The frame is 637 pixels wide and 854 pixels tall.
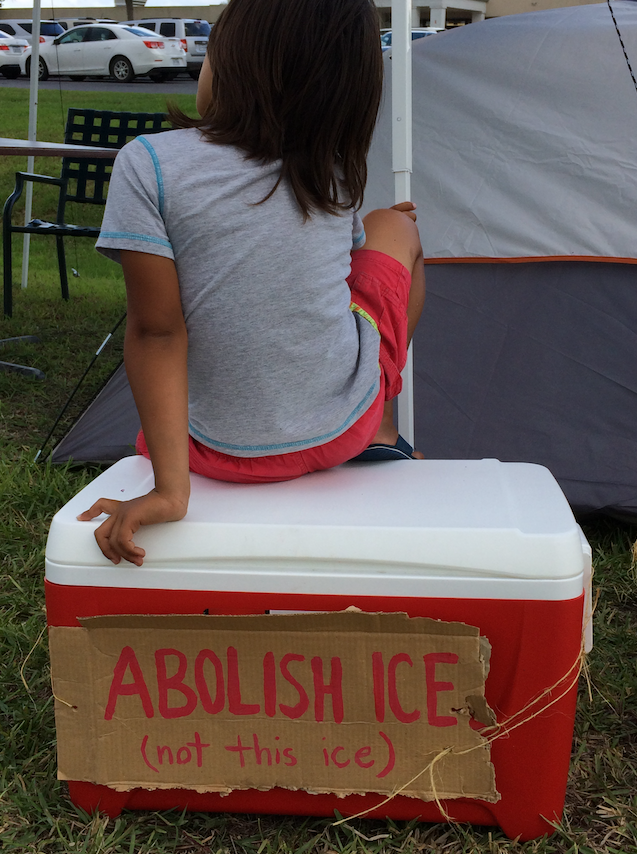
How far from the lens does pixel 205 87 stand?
1.03 meters

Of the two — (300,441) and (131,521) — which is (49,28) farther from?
(131,521)

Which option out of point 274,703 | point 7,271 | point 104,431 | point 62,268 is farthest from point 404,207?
point 62,268

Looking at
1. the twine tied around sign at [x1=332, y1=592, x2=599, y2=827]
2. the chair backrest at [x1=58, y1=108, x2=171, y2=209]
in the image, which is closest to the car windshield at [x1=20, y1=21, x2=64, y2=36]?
the chair backrest at [x1=58, y1=108, x2=171, y2=209]

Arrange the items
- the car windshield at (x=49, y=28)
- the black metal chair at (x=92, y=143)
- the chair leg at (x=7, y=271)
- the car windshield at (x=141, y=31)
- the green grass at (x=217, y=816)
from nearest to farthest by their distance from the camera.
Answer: the green grass at (x=217, y=816)
the chair leg at (x=7, y=271)
the black metal chair at (x=92, y=143)
the car windshield at (x=49, y=28)
the car windshield at (x=141, y=31)

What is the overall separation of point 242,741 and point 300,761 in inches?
2.8

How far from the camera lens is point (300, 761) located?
96 centimetres

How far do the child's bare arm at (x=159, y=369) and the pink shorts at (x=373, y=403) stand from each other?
0.39 ft

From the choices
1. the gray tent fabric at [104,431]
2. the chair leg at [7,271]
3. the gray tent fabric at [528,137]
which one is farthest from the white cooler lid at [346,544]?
the chair leg at [7,271]

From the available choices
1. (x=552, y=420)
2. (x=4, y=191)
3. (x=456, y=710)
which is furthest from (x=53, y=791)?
(x=4, y=191)

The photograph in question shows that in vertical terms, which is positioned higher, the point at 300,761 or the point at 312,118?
the point at 312,118

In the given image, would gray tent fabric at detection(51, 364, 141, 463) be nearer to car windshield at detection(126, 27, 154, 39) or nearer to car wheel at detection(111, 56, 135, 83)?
car wheel at detection(111, 56, 135, 83)

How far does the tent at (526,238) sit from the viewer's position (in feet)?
6.16

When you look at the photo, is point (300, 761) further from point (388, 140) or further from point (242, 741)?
point (388, 140)

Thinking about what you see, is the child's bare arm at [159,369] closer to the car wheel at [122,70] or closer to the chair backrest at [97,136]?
the chair backrest at [97,136]
